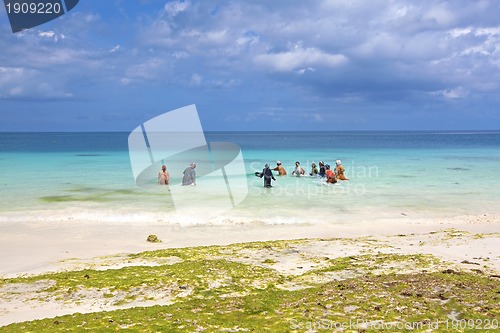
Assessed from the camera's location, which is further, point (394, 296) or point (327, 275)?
point (327, 275)

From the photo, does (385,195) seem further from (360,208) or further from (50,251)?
(50,251)

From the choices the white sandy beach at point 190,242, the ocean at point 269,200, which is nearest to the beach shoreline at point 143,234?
the white sandy beach at point 190,242

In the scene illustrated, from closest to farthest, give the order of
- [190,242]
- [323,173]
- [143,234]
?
[190,242]
[143,234]
[323,173]

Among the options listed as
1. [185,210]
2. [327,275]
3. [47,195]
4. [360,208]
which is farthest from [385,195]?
[47,195]

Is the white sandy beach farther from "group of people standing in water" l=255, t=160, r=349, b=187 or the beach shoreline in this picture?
"group of people standing in water" l=255, t=160, r=349, b=187

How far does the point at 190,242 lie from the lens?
14.0 m

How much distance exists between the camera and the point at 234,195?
2559cm

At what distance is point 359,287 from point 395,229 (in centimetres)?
942

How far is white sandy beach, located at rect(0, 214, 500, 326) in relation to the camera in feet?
30.6

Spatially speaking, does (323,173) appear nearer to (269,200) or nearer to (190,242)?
(269,200)

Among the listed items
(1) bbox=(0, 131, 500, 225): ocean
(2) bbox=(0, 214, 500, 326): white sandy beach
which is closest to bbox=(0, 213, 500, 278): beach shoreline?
(2) bbox=(0, 214, 500, 326): white sandy beach

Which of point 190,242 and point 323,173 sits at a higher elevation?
point 323,173

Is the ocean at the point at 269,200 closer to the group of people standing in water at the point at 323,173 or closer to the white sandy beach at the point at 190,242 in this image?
the group of people standing in water at the point at 323,173

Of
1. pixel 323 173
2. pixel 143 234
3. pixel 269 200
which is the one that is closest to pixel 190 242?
pixel 143 234
